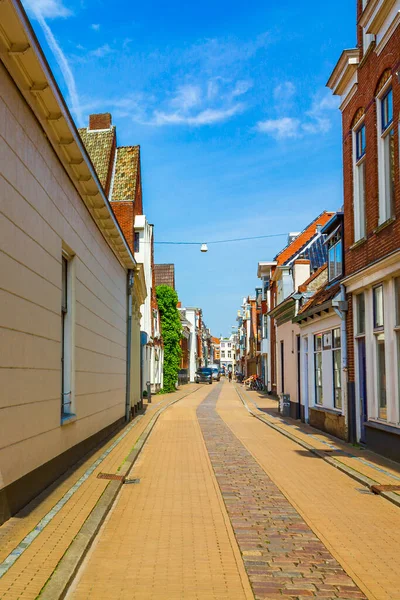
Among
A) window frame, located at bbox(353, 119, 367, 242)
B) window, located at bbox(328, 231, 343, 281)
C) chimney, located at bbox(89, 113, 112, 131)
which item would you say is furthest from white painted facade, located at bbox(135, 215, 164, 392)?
window frame, located at bbox(353, 119, 367, 242)

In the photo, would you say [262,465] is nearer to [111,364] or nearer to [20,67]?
[111,364]

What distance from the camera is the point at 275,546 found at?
584cm

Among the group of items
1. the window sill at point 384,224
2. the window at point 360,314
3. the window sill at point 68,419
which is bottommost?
the window sill at point 68,419

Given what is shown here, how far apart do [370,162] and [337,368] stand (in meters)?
5.55

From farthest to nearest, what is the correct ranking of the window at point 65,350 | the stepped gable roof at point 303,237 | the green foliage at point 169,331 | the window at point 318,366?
the green foliage at point 169,331 → the stepped gable roof at point 303,237 → the window at point 318,366 → the window at point 65,350

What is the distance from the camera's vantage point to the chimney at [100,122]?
27.8 m

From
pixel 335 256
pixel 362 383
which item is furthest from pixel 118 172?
pixel 362 383

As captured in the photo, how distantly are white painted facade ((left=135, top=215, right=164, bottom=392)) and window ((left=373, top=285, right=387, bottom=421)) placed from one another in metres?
17.4

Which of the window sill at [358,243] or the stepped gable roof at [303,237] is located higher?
the stepped gable roof at [303,237]

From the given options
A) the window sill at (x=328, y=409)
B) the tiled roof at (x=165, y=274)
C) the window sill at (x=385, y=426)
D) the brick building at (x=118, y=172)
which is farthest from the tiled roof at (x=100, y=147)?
the tiled roof at (x=165, y=274)

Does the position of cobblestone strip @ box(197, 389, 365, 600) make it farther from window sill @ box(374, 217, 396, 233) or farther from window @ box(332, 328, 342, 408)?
window @ box(332, 328, 342, 408)

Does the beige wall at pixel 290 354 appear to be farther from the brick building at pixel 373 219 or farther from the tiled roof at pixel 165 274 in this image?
the tiled roof at pixel 165 274

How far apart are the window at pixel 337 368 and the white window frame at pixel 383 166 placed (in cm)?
454

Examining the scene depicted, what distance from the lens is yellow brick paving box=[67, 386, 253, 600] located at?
468cm
